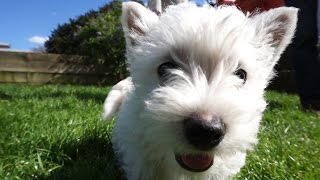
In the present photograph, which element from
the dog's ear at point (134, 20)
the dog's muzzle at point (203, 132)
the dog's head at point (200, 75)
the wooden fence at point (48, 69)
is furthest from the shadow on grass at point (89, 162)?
the wooden fence at point (48, 69)

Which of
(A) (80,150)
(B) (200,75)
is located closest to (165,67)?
(B) (200,75)

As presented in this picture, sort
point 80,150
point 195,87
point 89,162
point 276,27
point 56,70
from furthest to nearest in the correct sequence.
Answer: point 56,70
point 80,150
point 89,162
point 276,27
point 195,87

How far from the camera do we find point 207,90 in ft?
7.66

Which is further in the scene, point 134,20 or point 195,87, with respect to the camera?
point 134,20

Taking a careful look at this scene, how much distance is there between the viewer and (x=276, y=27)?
3141mm

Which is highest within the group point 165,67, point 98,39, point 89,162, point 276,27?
point 98,39

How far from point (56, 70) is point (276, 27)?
34.2 feet

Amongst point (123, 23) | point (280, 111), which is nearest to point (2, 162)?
point (123, 23)

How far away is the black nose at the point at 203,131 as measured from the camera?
2118 millimetres

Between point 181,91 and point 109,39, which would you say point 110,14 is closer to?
point 109,39

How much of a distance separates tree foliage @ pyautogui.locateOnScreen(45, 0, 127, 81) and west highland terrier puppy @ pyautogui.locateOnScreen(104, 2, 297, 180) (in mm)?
8745

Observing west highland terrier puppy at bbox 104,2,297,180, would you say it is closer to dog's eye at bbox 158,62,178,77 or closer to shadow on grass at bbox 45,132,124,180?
dog's eye at bbox 158,62,178,77

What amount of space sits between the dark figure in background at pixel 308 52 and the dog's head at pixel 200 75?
13.1 ft

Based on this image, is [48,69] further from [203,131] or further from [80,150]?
[203,131]
